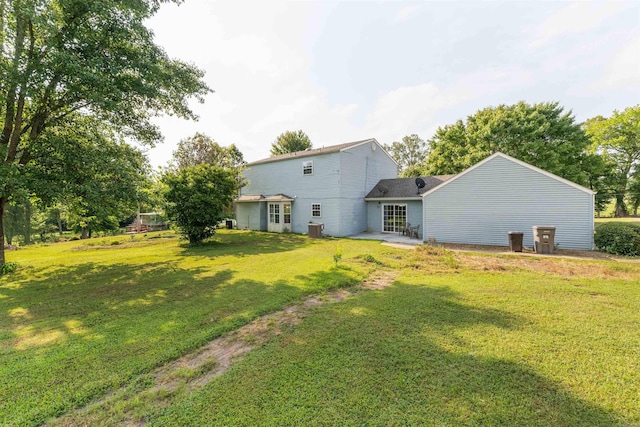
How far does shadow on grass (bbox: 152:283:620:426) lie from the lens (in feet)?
8.09

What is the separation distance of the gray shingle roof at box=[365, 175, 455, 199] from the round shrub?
25.2ft

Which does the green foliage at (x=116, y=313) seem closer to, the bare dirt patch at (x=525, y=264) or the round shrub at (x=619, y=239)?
the bare dirt patch at (x=525, y=264)

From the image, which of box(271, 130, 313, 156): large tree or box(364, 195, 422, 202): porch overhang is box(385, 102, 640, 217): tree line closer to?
box(364, 195, 422, 202): porch overhang

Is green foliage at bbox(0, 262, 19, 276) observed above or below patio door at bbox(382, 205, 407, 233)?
below

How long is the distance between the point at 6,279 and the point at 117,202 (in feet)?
12.7

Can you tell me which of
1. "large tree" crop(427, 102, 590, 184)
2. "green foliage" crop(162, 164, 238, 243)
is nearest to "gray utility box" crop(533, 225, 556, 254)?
"large tree" crop(427, 102, 590, 184)

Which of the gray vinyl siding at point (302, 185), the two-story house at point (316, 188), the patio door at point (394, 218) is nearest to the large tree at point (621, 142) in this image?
the two-story house at point (316, 188)

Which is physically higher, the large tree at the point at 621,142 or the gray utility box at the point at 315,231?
the large tree at the point at 621,142

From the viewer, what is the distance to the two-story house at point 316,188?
1730 cm

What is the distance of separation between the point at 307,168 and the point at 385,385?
55.0 feet

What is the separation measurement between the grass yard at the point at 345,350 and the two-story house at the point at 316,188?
10.2 m

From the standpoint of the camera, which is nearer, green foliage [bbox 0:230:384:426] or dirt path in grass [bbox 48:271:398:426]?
dirt path in grass [bbox 48:271:398:426]

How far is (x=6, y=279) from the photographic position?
8.23m

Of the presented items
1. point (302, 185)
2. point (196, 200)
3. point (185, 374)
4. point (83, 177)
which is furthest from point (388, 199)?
point (185, 374)
